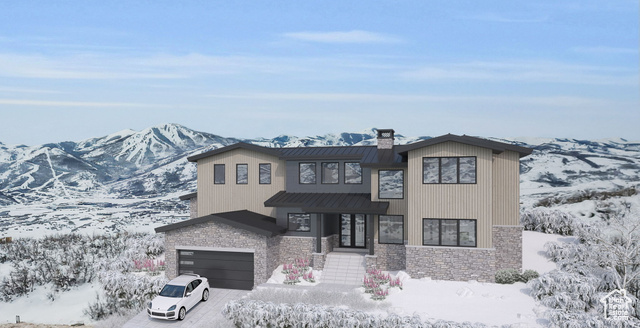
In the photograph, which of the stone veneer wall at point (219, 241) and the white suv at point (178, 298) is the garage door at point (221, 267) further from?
the white suv at point (178, 298)

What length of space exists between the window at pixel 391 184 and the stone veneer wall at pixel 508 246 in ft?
17.0

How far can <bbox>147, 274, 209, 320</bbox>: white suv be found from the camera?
1978 centimetres

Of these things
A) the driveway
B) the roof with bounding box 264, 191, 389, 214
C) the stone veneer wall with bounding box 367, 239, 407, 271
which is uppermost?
the roof with bounding box 264, 191, 389, 214

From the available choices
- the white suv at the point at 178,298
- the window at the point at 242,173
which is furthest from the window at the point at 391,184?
the white suv at the point at 178,298

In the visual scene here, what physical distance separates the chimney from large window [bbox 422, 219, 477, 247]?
5.69 meters

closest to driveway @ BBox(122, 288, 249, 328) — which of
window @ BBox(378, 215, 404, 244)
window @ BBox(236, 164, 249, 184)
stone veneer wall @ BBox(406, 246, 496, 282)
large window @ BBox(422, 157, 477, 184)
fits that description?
window @ BBox(378, 215, 404, 244)

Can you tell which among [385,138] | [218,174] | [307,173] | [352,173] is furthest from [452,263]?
[218,174]

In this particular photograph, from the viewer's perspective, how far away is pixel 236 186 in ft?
94.4

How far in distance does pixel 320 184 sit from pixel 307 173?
0.96 metres

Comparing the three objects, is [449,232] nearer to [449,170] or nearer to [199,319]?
[449,170]

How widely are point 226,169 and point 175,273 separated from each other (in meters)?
6.90

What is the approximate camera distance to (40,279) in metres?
27.5

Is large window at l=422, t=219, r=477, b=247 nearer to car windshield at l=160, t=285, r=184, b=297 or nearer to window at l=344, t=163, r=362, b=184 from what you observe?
window at l=344, t=163, r=362, b=184

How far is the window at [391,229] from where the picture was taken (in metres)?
25.0
